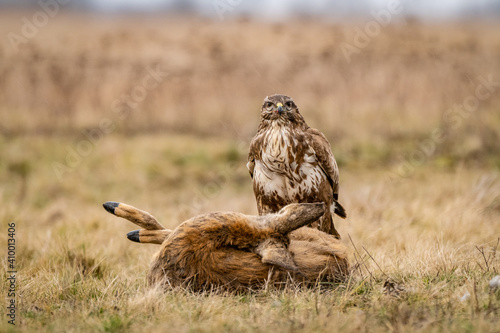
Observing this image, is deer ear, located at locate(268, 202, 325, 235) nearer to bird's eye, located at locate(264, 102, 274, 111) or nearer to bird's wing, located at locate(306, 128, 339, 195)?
bird's wing, located at locate(306, 128, 339, 195)

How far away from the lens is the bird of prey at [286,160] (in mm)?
4508

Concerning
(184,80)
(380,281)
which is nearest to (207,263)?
(380,281)

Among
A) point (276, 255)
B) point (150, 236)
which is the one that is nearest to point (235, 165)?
point (150, 236)

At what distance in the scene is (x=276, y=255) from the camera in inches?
137

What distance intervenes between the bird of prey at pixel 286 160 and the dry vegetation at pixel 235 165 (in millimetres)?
653

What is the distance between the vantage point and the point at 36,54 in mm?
14273

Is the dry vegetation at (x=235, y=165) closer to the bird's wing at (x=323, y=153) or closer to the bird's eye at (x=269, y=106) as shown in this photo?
the bird's wing at (x=323, y=153)

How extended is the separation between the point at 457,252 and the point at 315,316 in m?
2.03

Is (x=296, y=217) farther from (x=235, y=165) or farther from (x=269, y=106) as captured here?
(x=235, y=165)

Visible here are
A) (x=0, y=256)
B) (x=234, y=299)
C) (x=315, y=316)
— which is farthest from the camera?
(x=0, y=256)

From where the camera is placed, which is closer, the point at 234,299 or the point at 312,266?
the point at 234,299

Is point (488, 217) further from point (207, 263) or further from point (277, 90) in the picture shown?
point (277, 90)

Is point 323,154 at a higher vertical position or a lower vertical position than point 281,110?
lower

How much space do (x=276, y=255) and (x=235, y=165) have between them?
22.1 feet
